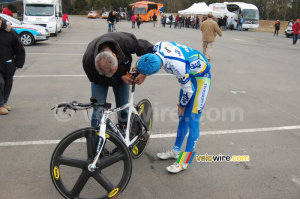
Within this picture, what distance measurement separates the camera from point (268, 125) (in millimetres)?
5176

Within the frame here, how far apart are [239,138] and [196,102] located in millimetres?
1626

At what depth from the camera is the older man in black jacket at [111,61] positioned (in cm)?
267

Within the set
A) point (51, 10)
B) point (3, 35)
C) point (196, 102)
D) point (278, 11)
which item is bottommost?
point (196, 102)

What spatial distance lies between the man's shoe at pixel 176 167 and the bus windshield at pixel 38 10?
1769 centimetres

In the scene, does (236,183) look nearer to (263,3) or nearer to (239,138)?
(239,138)

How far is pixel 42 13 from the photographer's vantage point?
18.4 meters

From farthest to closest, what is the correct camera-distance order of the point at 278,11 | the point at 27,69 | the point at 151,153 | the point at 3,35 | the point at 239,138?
the point at 278,11 < the point at 27,69 < the point at 3,35 < the point at 239,138 < the point at 151,153

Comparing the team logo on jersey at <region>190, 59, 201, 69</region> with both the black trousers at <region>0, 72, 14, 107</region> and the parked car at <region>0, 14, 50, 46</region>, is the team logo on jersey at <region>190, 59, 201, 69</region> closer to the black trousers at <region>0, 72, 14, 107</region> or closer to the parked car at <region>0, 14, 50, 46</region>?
the black trousers at <region>0, 72, 14, 107</region>

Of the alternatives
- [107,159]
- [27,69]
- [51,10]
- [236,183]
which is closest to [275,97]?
[236,183]

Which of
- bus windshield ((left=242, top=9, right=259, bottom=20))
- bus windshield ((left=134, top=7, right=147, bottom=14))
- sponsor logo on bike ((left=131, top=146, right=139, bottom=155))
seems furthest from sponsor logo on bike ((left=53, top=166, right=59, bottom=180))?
bus windshield ((left=134, top=7, right=147, bottom=14))

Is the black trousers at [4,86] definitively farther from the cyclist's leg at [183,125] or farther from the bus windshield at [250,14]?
the bus windshield at [250,14]

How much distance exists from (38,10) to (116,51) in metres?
17.8

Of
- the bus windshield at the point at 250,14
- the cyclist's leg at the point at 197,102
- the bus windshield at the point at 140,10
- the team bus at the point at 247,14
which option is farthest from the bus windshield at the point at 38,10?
the bus windshield at the point at 140,10

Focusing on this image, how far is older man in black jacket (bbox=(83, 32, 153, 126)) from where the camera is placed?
267cm
